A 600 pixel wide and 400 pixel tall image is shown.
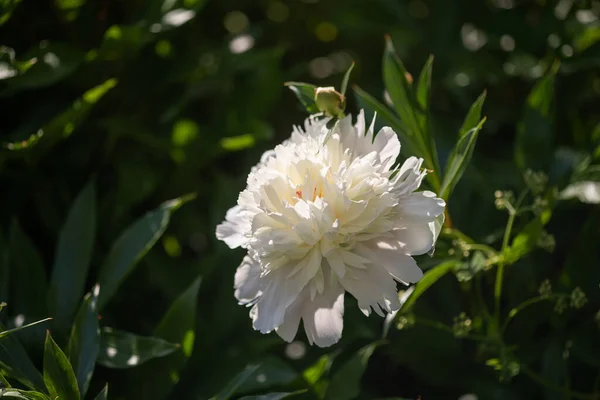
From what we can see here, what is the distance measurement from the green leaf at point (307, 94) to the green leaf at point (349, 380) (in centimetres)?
30

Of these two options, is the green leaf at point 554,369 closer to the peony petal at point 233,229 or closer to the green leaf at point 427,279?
the green leaf at point 427,279

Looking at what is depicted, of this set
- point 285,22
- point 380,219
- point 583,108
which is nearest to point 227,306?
point 380,219

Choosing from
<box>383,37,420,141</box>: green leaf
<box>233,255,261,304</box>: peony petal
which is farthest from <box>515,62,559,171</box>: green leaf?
<box>233,255,261,304</box>: peony petal

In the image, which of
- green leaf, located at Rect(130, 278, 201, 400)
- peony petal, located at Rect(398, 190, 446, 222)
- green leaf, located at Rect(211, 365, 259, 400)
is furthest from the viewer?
green leaf, located at Rect(130, 278, 201, 400)

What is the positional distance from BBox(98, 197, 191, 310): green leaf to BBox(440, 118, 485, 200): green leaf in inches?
13.4

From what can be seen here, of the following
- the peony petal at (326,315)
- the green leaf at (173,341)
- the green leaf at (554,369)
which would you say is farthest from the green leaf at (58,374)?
the green leaf at (554,369)

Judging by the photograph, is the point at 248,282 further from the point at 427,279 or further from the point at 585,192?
the point at 585,192

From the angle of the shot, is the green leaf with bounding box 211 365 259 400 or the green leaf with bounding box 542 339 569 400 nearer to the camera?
the green leaf with bounding box 211 365 259 400

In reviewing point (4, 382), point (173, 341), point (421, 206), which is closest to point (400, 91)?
point (421, 206)

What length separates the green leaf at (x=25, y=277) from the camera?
0.85 meters

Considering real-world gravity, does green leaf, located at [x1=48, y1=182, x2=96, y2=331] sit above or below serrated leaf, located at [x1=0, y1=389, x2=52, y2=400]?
below

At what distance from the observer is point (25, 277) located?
873 millimetres

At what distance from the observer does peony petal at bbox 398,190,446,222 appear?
572mm

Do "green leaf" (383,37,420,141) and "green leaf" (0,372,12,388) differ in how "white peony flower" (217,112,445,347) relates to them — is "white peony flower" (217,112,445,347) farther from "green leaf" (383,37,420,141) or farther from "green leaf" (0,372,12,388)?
"green leaf" (0,372,12,388)
